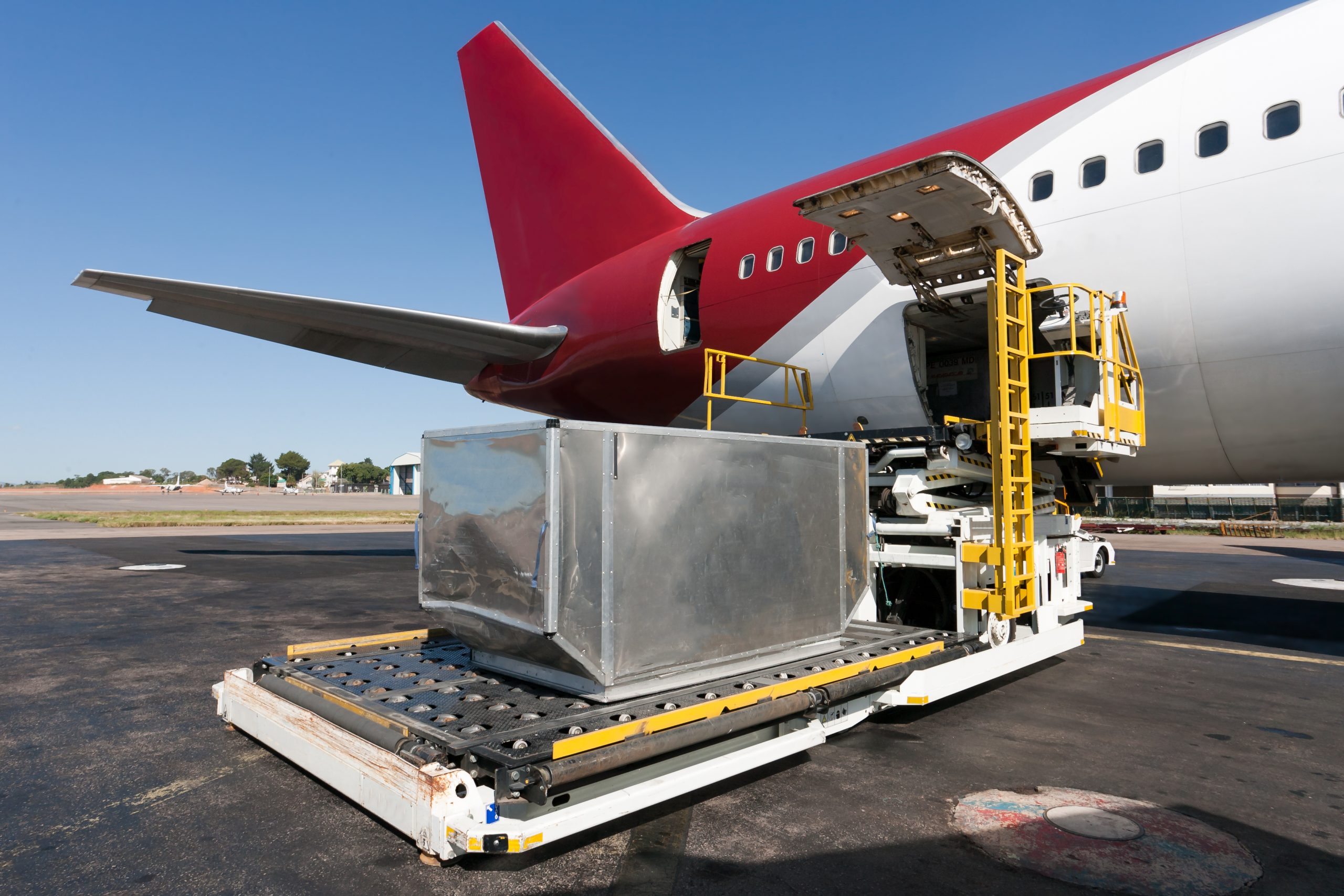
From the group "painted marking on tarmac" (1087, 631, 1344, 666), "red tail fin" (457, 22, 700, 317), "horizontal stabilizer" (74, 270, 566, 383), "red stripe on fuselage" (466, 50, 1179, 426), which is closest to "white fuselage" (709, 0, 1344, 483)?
"red stripe on fuselage" (466, 50, 1179, 426)

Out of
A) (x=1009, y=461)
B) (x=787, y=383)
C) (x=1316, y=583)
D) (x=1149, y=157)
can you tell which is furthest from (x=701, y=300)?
(x=1316, y=583)

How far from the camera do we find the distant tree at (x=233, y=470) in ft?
614

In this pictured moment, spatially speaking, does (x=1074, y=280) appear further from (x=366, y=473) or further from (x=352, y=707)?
(x=366, y=473)

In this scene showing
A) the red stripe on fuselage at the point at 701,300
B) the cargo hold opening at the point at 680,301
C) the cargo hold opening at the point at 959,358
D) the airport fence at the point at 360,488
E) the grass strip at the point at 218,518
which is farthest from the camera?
the airport fence at the point at 360,488

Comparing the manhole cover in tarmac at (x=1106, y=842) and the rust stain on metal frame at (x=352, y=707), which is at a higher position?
the rust stain on metal frame at (x=352, y=707)

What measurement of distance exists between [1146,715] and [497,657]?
188 inches

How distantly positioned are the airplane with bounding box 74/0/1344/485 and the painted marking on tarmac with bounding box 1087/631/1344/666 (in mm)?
1818

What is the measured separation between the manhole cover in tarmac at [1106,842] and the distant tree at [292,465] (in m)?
180

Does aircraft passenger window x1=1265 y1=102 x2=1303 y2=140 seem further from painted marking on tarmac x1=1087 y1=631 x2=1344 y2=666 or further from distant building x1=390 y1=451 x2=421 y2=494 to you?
distant building x1=390 y1=451 x2=421 y2=494

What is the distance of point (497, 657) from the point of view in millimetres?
4492

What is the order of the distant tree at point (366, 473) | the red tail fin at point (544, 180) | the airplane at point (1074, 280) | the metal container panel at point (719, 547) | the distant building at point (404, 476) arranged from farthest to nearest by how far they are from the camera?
1. the distant tree at point (366, 473)
2. the distant building at point (404, 476)
3. the red tail fin at point (544, 180)
4. the airplane at point (1074, 280)
5. the metal container panel at point (719, 547)

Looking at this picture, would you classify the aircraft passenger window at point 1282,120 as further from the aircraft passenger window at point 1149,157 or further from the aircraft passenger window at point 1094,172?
the aircraft passenger window at point 1094,172

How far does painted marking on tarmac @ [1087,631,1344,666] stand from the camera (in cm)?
766

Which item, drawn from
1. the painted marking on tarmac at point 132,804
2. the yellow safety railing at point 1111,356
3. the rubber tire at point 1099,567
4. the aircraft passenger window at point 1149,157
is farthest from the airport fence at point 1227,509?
the painted marking on tarmac at point 132,804
